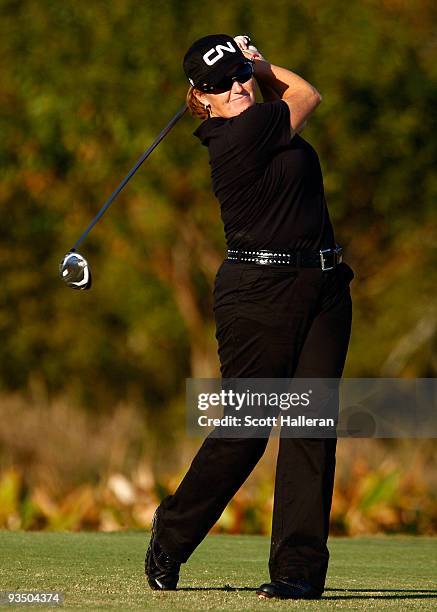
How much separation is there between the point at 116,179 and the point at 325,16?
3.35 meters

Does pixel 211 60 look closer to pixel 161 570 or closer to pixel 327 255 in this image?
pixel 327 255

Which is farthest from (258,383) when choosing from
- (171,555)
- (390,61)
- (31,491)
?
(390,61)

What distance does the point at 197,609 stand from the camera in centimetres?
536

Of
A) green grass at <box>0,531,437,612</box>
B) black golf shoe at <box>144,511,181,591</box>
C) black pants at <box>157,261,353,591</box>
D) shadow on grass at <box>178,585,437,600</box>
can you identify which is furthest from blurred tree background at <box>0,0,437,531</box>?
black pants at <box>157,261,353,591</box>

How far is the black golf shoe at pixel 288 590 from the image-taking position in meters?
5.75

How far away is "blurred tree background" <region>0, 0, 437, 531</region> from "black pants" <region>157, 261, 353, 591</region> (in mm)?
8163

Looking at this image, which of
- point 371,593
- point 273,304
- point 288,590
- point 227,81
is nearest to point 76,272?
point 273,304

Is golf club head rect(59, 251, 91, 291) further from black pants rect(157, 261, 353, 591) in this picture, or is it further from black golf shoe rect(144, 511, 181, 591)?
black golf shoe rect(144, 511, 181, 591)

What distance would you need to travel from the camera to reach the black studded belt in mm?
5832

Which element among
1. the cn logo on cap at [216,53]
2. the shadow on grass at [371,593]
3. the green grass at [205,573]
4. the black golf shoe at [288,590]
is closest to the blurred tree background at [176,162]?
the green grass at [205,573]

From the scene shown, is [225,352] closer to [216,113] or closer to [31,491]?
[216,113]

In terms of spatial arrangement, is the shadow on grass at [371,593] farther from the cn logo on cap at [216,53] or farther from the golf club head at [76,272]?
the cn logo on cap at [216,53]

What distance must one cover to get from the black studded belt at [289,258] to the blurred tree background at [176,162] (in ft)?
27.3

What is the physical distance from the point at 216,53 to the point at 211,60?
4 centimetres
